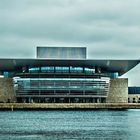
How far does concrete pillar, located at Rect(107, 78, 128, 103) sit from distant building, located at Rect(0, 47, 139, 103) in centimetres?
277

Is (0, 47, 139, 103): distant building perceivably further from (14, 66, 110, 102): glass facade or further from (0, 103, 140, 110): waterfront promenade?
(0, 103, 140, 110): waterfront promenade

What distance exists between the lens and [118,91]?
381 ft

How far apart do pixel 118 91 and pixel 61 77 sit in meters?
12.2

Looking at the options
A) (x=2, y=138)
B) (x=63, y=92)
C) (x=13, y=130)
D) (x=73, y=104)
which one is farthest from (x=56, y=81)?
(x=2, y=138)

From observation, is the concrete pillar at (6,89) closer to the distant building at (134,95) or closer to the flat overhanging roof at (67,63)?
the flat overhanging roof at (67,63)

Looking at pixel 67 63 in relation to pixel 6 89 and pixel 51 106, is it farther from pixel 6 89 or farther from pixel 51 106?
pixel 6 89

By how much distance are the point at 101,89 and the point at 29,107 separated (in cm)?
1740

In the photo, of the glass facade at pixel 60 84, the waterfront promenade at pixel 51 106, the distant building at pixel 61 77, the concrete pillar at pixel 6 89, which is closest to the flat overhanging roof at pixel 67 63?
the distant building at pixel 61 77

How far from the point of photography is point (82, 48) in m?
113

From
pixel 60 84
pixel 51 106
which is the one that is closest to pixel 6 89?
pixel 60 84

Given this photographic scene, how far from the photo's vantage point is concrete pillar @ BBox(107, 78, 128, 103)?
115688 millimetres

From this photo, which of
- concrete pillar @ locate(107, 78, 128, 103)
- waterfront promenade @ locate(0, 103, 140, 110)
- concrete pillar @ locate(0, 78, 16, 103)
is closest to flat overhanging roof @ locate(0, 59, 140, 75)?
concrete pillar @ locate(0, 78, 16, 103)

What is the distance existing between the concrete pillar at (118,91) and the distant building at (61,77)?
2.77 metres

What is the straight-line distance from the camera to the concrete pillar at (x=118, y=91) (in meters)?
116
